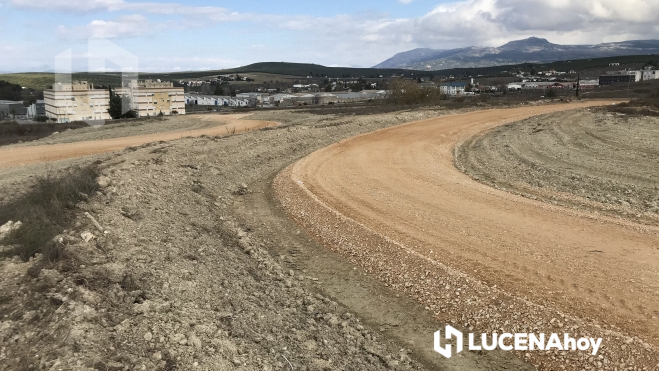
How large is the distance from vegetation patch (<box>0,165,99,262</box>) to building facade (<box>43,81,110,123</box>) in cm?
5033

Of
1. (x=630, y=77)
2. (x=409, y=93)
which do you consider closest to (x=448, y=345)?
(x=409, y=93)

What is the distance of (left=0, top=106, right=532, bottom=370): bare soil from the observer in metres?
5.34

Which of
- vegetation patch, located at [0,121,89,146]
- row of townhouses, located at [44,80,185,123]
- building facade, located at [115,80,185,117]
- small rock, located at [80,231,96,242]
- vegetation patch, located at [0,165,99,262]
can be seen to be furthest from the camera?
building facade, located at [115,80,185,117]

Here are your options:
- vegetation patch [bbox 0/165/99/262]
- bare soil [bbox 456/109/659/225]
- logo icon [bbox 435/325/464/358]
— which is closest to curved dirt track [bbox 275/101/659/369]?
logo icon [bbox 435/325/464/358]

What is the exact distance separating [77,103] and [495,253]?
6086cm

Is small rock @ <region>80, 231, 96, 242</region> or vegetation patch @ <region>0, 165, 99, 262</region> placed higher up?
vegetation patch @ <region>0, 165, 99, 262</region>

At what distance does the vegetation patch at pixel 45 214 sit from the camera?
741cm

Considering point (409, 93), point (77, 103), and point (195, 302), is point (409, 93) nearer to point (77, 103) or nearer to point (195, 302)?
point (77, 103)

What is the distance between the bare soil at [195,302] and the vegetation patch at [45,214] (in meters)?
0.22

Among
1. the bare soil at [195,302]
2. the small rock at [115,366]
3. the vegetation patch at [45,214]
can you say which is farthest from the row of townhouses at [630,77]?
the small rock at [115,366]

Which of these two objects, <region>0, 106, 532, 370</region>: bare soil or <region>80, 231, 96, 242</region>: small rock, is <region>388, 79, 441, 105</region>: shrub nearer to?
<region>0, 106, 532, 370</region>: bare soil

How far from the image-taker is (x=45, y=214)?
8.78m

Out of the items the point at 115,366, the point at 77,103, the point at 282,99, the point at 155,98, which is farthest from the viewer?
the point at 282,99

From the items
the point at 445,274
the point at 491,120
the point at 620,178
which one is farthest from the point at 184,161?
the point at 491,120
